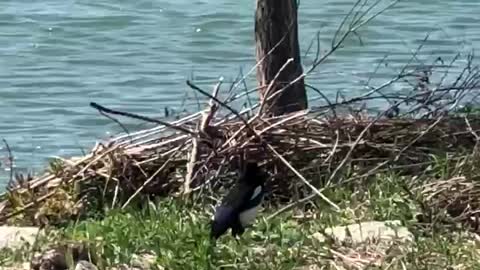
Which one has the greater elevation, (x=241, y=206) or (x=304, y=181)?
(x=241, y=206)

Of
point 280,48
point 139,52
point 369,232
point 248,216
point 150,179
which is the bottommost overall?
point 139,52

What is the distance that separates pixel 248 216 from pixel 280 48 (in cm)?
247

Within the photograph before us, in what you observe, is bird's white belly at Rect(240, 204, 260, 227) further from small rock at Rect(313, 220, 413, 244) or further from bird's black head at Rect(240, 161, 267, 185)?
small rock at Rect(313, 220, 413, 244)

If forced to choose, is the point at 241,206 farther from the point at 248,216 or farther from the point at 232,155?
the point at 232,155

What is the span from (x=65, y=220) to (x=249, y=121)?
1037mm

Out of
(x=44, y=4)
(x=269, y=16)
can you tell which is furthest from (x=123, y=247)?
(x=44, y=4)

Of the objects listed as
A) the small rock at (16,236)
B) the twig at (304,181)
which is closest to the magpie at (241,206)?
the twig at (304,181)

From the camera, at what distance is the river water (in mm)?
11508

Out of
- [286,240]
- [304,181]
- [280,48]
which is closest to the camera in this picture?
[286,240]

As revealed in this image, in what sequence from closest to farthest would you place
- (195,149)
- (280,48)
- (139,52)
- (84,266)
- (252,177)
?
(84,266), (252,177), (195,149), (280,48), (139,52)

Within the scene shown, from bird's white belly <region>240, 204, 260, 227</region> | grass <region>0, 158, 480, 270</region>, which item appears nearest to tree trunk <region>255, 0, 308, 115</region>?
grass <region>0, 158, 480, 270</region>

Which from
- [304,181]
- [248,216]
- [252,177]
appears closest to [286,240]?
[248,216]

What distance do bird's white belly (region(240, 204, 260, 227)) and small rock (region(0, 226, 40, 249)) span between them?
1.01 metres

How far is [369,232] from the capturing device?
21.5 ft
